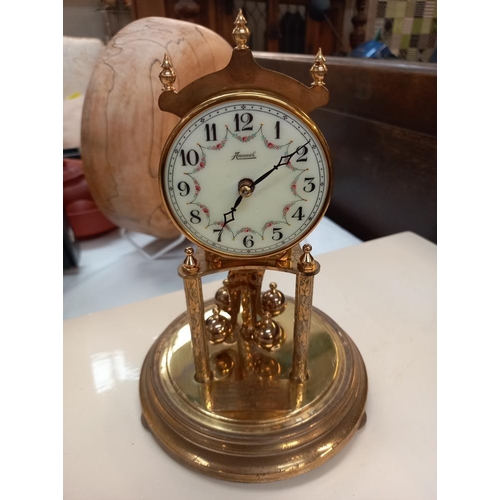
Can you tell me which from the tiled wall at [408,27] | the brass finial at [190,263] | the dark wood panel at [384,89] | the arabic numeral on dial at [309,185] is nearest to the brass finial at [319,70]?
the arabic numeral on dial at [309,185]

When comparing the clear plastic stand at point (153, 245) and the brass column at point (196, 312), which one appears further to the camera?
the clear plastic stand at point (153, 245)

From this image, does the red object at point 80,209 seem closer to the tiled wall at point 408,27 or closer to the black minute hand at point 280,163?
the black minute hand at point 280,163

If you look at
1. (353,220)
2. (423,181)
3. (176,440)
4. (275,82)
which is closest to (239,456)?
(176,440)

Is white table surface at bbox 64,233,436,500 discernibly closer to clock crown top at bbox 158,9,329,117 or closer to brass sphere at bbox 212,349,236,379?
brass sphere at bbox 212,349,236,379

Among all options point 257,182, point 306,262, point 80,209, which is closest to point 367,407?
point 306,262

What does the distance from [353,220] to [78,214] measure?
0.91 meters

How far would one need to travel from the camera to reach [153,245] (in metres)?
1.16

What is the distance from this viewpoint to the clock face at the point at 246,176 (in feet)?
1.42

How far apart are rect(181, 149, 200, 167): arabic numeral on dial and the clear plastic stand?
0.70 meters

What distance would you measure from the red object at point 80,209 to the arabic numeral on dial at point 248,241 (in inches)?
31.9

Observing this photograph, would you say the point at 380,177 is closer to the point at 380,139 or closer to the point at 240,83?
the point at 380,139

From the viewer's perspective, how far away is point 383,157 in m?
1.16

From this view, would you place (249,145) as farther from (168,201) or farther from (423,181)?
(423,181)

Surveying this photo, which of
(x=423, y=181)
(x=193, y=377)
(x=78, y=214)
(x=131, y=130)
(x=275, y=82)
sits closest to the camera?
(x=275, y=82)
